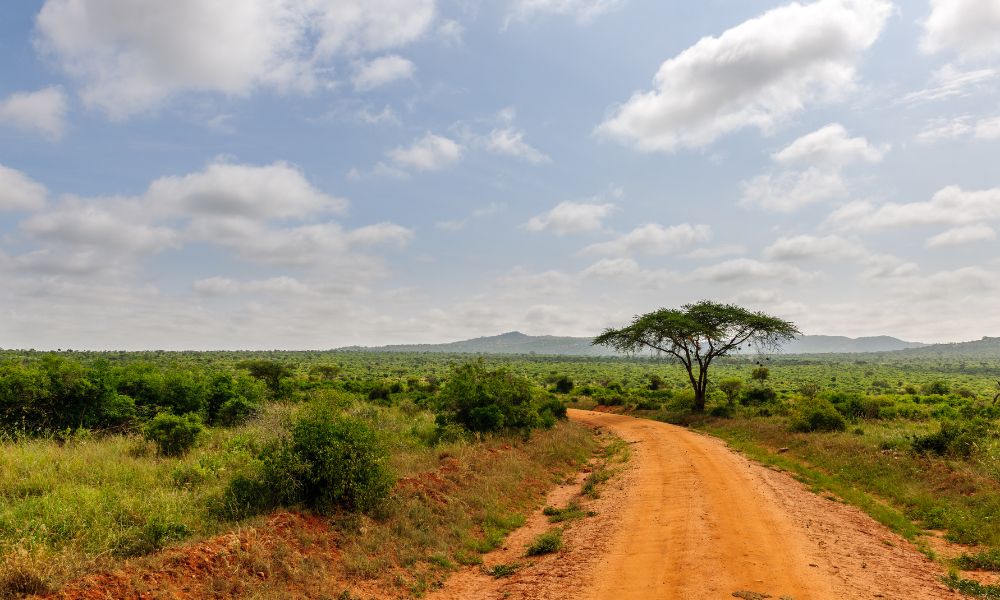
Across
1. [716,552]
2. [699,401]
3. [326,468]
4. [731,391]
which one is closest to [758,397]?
[731,391]

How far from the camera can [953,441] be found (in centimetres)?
1773

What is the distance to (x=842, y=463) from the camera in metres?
18.5

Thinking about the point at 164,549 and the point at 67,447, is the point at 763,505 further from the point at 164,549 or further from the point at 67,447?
the point at 67,447

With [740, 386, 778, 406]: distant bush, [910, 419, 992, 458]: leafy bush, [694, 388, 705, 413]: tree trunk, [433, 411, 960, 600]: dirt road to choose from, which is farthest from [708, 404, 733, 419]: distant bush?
[433, 411, 960, 600]: dirt road

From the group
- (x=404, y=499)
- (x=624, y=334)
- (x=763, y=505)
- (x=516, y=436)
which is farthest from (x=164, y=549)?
(x=624, y=334)

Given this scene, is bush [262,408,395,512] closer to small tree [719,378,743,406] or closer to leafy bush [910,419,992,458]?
leafy bush [910,419,992,458]

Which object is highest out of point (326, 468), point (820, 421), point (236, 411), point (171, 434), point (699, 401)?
point (326, 468)

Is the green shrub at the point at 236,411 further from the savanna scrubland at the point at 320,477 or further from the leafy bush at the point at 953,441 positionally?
the leafy bush at the point at 953,441

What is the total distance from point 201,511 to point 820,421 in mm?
25953

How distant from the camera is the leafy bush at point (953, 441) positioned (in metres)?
17.4

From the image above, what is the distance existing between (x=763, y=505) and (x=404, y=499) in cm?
943

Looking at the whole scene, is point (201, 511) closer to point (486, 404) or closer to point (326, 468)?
point (326, 468)

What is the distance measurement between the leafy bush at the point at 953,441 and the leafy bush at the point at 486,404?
15.0 meters

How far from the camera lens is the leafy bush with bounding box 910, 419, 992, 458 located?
1736cm
